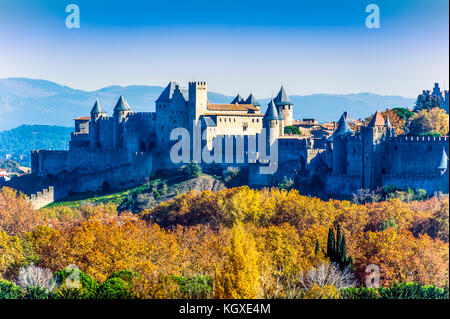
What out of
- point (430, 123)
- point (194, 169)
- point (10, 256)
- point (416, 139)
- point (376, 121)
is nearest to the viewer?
point (10, 256)

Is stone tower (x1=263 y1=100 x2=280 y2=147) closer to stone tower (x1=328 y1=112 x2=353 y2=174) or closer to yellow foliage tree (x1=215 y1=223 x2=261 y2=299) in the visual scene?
stone tower (x1=328 y1=112 x2=353 y2=174)

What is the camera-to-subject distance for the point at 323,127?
94.3 metres

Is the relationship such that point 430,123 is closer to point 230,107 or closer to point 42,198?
point 230,107

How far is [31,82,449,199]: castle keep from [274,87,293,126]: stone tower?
0.13 metres

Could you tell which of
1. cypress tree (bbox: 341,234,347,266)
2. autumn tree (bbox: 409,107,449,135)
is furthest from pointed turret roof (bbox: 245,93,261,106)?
cypress tree (bbox: 341,234,347,266)

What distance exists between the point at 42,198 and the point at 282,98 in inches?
1208

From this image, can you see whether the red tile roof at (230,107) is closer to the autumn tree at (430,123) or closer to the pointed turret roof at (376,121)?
the autumn tree at (430,123)

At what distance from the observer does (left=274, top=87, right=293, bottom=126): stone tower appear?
9456 centimetres

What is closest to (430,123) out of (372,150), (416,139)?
(416,139)

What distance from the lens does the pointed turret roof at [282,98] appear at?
95512 millimetres

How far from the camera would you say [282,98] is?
96125mm
